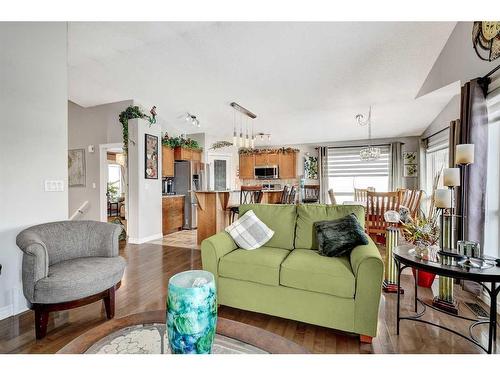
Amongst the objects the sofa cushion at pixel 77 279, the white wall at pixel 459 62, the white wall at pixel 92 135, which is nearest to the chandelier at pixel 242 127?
the white wall at pixel 92 135

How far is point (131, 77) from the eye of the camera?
415 cm

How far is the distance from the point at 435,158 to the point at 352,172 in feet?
6.57

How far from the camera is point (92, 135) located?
5223mm

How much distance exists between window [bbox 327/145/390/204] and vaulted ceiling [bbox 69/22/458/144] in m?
1.29

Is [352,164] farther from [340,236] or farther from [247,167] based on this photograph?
[340,236]

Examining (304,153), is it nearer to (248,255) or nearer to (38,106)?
(248,255)

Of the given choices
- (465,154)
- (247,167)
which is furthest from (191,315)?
(247,167)

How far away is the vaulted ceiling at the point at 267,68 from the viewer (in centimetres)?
292

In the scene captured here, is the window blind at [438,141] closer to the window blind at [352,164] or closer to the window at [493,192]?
the window blind at [352,164]

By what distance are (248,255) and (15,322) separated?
198 cm

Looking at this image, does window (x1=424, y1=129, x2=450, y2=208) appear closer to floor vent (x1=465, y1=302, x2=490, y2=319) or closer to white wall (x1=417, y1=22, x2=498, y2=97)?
white wall (x1=417, y1=22, x2=498, y2=97)

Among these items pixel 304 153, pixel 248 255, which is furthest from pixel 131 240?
pixel 304 153

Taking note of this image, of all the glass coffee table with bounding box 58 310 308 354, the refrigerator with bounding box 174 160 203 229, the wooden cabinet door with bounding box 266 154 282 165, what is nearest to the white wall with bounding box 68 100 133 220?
the refrigerator with bounding box 174 160 203 229

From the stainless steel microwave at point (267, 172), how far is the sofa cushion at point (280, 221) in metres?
5.02
